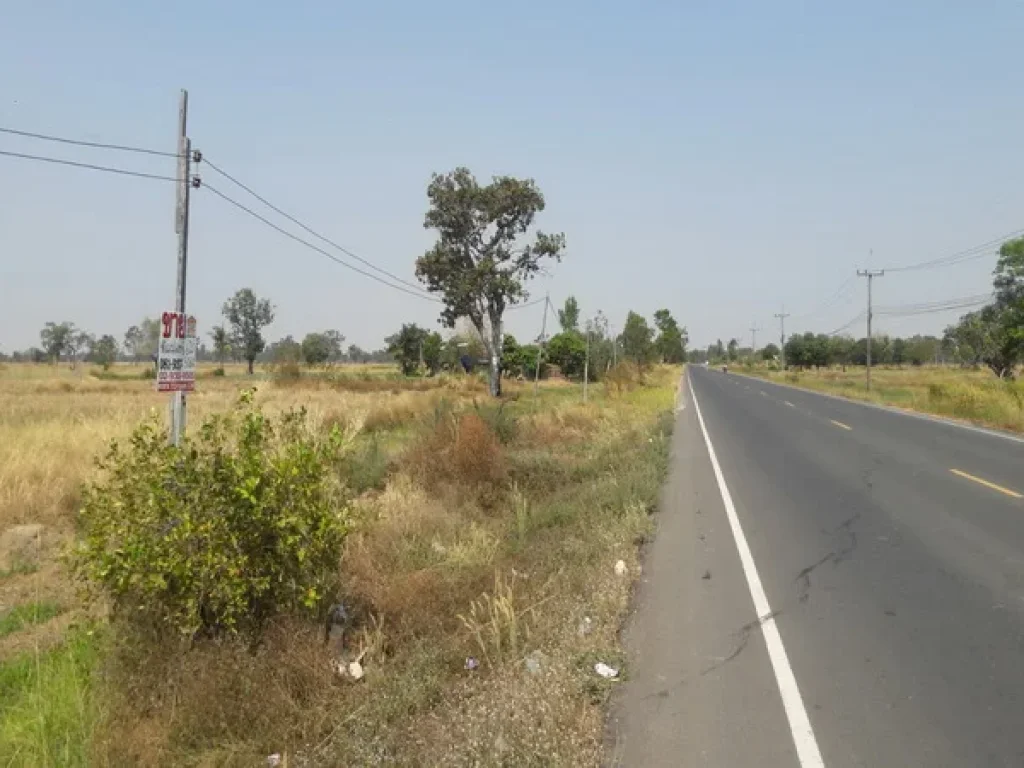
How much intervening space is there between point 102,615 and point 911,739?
5758 millimetres

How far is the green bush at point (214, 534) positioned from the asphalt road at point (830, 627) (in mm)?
2196

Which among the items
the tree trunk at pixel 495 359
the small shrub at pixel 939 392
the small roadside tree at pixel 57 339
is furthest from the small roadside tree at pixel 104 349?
the small shrub at pixel 939 392

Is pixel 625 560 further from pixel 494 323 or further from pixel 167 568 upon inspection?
pixel 494 323

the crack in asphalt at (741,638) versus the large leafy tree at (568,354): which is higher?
the large leafy tree at (568,354)

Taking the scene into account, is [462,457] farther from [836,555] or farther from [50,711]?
[50,711]

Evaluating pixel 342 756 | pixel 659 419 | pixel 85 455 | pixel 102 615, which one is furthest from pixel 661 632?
pixel 659 419

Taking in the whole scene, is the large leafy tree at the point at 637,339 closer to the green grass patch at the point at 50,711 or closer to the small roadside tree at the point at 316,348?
the small roadside tree at the point at 316,348

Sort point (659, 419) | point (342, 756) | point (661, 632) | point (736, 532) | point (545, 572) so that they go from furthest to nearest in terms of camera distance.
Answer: point (659, 419) → point (736, 532) → point (545, 572) → point (661, 632) → point (342, 756)

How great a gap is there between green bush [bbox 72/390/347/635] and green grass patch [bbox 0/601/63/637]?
2.47 m

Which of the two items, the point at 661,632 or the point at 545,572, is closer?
the point at 661,632

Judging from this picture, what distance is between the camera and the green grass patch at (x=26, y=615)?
671 cm

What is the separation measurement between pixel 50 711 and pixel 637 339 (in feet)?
251

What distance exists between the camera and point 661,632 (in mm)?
5879

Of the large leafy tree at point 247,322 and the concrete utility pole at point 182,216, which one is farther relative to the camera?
the large leafy tree at point 247,322
